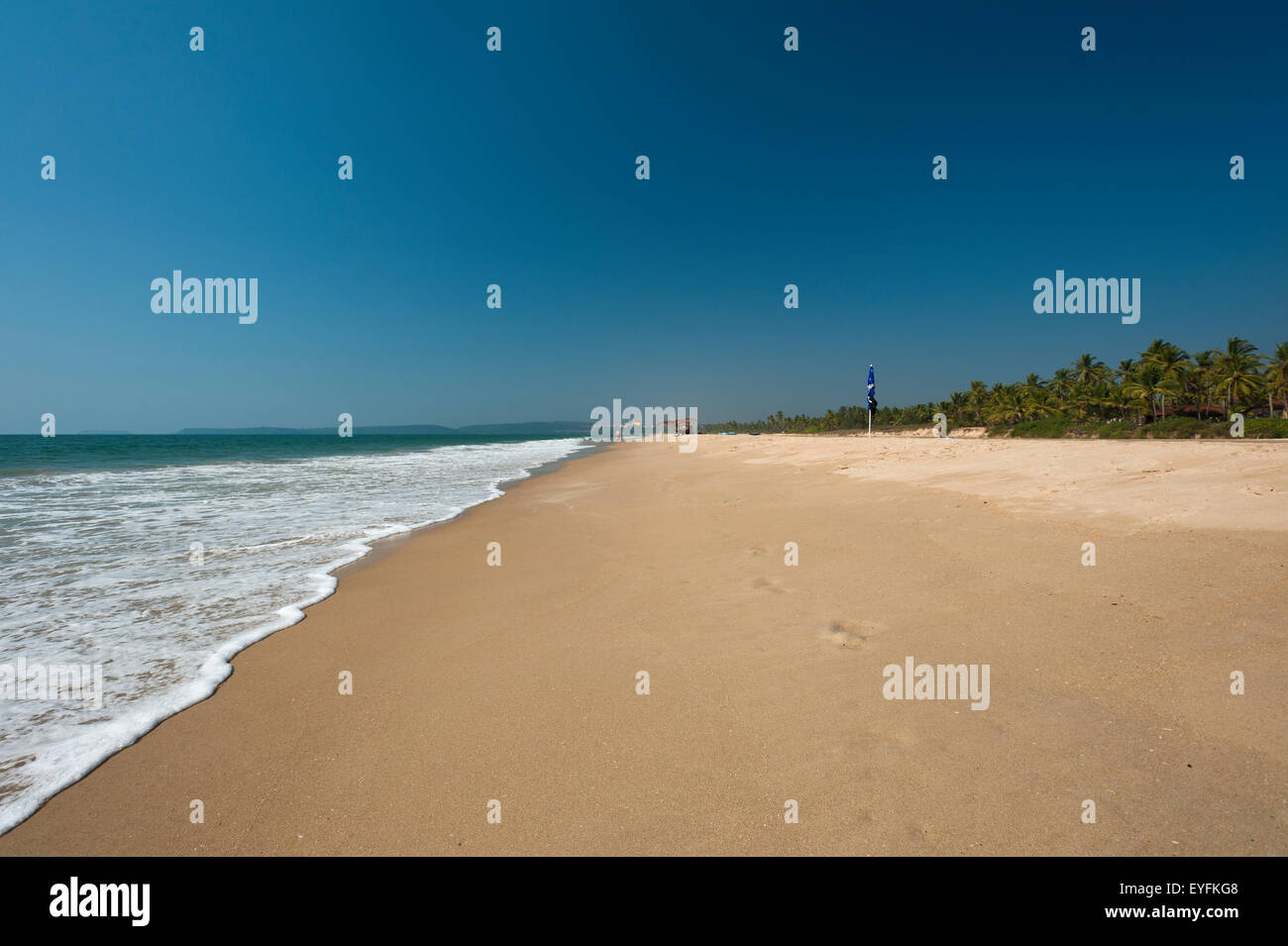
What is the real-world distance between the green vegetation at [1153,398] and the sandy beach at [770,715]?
148ft

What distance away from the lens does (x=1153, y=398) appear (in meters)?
54.5

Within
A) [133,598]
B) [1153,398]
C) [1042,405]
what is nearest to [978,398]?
[1042,405]

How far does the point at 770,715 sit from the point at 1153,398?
7472 centimetres

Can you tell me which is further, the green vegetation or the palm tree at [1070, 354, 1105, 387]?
the palm tree at [1070, 354, 1105, 387]

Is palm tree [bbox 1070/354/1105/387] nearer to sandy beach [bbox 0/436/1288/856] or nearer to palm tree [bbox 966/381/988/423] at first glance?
palm tree [bbox 966/381/988/423]

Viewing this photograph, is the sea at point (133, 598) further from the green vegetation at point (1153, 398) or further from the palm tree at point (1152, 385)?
the palm tree at point (1152, 385)

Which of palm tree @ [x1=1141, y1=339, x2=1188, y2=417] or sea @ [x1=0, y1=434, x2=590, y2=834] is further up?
palm tree @ [x1=1141, y1=339, x2=1188, y2=417]

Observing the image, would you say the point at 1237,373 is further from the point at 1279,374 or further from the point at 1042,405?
the point at 1042,405

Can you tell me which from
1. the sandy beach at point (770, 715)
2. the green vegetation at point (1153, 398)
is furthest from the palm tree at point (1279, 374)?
the sandy beach at point (770, 715)

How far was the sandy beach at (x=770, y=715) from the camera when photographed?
2.73 metres

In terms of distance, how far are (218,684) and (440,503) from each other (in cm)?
1290

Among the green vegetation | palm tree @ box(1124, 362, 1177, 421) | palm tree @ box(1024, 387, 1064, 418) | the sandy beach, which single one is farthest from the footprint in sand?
palm tree @ box(1024, 387, 1064, 418)

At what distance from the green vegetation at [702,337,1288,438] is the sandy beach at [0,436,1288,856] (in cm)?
4505

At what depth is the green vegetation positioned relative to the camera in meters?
43.0
